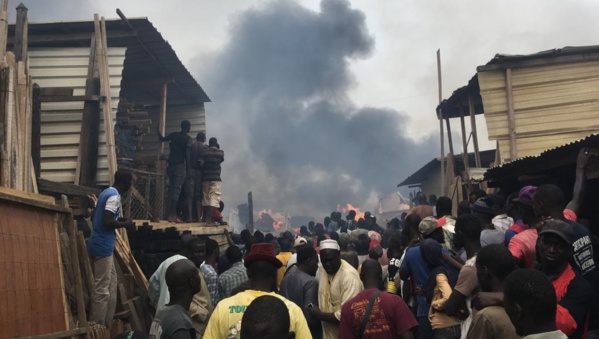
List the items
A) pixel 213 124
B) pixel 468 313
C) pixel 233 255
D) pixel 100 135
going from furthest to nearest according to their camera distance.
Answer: pixel 213 124 → pixel 100 135 → pixel 233 255 → pixel 468 313

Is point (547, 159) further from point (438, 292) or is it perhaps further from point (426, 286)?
point (438, 292)

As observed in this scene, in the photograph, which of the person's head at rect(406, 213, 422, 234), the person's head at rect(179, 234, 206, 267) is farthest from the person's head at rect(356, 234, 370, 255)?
the person's head at rect(179, 234, 206, 267)

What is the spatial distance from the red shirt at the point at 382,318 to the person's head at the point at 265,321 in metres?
1.75

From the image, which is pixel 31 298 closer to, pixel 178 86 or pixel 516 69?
pixel 516 69

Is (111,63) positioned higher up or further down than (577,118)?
higher up

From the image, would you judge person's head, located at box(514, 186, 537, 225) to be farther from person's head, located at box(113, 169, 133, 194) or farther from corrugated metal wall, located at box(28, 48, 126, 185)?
corrugated metal wall, located at box(28, 48, 126, 185)

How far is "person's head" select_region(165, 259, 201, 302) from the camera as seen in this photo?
Result: 4227mm

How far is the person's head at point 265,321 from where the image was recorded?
3035mm

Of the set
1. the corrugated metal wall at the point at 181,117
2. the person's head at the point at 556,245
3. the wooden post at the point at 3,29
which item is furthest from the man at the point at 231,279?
the corrugated metal wall at the point at 181,117

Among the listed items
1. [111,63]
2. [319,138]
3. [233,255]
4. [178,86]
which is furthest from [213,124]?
[233,255]

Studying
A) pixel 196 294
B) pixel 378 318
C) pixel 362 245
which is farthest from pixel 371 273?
pixel 362 245

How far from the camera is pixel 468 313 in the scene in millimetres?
4773

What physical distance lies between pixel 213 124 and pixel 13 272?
3422 centimetres

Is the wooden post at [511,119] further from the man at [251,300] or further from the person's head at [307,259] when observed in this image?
the man at [251,300]
